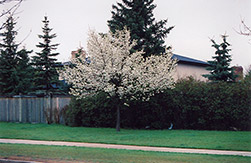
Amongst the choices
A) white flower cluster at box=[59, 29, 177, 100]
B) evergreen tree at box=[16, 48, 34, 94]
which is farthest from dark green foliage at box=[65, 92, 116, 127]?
evergreen tree at box=[16, 48, 34, 94]

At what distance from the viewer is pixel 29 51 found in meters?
40.6

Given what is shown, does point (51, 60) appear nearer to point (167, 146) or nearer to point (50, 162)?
point (167, 146)

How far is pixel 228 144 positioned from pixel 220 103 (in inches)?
292

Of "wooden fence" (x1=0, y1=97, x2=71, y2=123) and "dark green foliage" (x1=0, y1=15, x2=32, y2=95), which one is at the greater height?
"dark green foliage" (x1=0, y1=15, x2=32, y2=95)

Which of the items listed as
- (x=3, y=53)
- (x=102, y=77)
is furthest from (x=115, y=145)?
(x=3, y=53)

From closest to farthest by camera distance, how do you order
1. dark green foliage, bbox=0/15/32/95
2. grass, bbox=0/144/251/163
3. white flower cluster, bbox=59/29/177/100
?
grass, bbox=0/144/251/163 < white flower cluster, bbox=59/29/177/100 < dark green foliage, bbox=0/15/32/95

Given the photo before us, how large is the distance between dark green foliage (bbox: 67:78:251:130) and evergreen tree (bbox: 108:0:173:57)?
21.9ft

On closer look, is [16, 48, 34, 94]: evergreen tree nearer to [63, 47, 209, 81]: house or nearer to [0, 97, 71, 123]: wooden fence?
[63, 47, 209, 81]: house

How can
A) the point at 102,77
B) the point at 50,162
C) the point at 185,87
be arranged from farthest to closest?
1. the point at 185,87
2. the point at 102,77
3. the point at 50,162

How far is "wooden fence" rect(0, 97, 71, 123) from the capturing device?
26.2 m

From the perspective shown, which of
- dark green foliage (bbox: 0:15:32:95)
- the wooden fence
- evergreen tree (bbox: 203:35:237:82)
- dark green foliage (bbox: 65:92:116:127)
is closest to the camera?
dark green foliage (bbox: 65:92:116:127)

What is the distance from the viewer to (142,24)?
28250mm

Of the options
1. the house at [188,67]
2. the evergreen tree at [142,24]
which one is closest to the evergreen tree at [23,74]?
the evergreen tree at [142,24]

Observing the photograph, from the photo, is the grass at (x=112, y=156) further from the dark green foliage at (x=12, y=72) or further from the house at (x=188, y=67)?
the house at (x=188, y=67)
